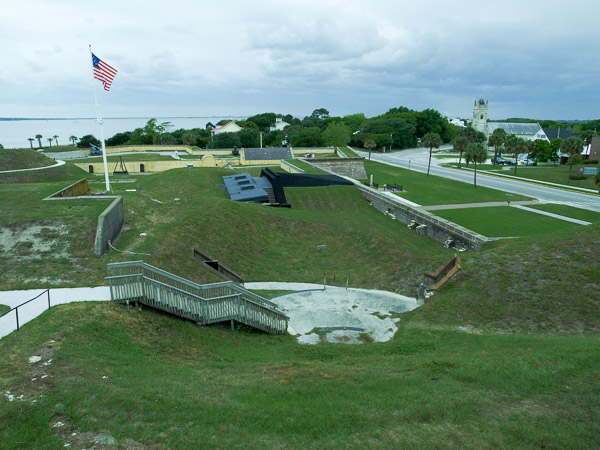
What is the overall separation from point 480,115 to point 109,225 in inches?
5441

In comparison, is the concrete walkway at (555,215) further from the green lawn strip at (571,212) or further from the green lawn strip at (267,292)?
the green lawn strip at (267,292)

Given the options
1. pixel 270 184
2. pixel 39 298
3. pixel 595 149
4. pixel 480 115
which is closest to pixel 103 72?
pixel 39 298

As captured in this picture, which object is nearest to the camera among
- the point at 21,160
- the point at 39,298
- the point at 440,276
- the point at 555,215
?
the point at 39,298

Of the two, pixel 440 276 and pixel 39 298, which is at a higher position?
pixel 39 298

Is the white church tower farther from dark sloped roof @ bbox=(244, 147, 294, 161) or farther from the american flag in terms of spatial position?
the american flag

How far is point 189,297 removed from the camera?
1248cm

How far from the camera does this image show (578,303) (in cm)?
1326

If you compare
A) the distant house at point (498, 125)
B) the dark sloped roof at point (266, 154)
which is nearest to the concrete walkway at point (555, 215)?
the dark sloped roof at point (266, 154)

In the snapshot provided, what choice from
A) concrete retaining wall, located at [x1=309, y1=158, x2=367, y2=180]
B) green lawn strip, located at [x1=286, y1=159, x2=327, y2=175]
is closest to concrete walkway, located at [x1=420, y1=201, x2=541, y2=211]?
green lawn strip, located at [x1=286, y1=159, x2=327, y2=175]

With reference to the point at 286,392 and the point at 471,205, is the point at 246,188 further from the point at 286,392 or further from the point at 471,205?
the point at 286,392

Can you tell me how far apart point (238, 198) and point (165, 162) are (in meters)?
28.0

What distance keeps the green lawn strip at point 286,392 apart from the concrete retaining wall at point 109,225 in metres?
6.29

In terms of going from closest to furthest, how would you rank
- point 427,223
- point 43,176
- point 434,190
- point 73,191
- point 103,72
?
1. point 103,72
2. point 73,191
3. point 427,223
4. point 43,176
5. point 434,190

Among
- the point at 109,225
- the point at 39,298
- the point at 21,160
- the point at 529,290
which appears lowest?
the point at 529,290
